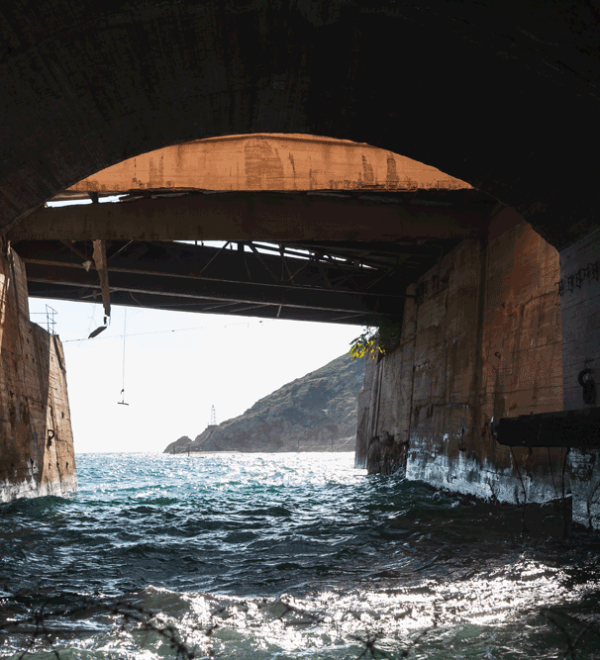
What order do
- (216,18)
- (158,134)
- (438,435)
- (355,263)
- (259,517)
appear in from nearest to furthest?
(216,18)
(158,134)
(259,517)
(438,435)
(355,263)

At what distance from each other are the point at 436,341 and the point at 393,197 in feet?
15.1

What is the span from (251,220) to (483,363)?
6.40 metres

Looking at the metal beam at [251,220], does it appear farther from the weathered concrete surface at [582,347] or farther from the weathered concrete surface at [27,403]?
the weathered concrete surface at [582,347]

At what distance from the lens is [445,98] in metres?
5.29

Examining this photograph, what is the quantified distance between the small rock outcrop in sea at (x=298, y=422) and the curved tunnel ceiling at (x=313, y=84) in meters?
152

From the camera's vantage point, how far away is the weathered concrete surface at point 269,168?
11.4 m

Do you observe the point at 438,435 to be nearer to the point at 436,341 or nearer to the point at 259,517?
the point at 436,341

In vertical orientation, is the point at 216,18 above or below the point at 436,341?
above

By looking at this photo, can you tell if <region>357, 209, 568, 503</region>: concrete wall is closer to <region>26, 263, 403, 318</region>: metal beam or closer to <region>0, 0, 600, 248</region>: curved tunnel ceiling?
<region>26, 263, 403, 318</region>: metal beam

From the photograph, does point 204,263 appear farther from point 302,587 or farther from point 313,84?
point 302,587

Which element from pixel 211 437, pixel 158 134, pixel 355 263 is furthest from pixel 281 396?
pixel 158 134

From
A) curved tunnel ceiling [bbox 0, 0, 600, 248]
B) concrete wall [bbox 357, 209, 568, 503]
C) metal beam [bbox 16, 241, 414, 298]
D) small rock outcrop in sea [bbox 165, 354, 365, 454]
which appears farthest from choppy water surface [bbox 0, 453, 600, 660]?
small rock outcrop in sea [bbox 165, 354, 365, 454]

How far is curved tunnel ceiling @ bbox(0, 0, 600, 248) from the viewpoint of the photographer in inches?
168

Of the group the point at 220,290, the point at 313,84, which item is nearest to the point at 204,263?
the point at 220,290
